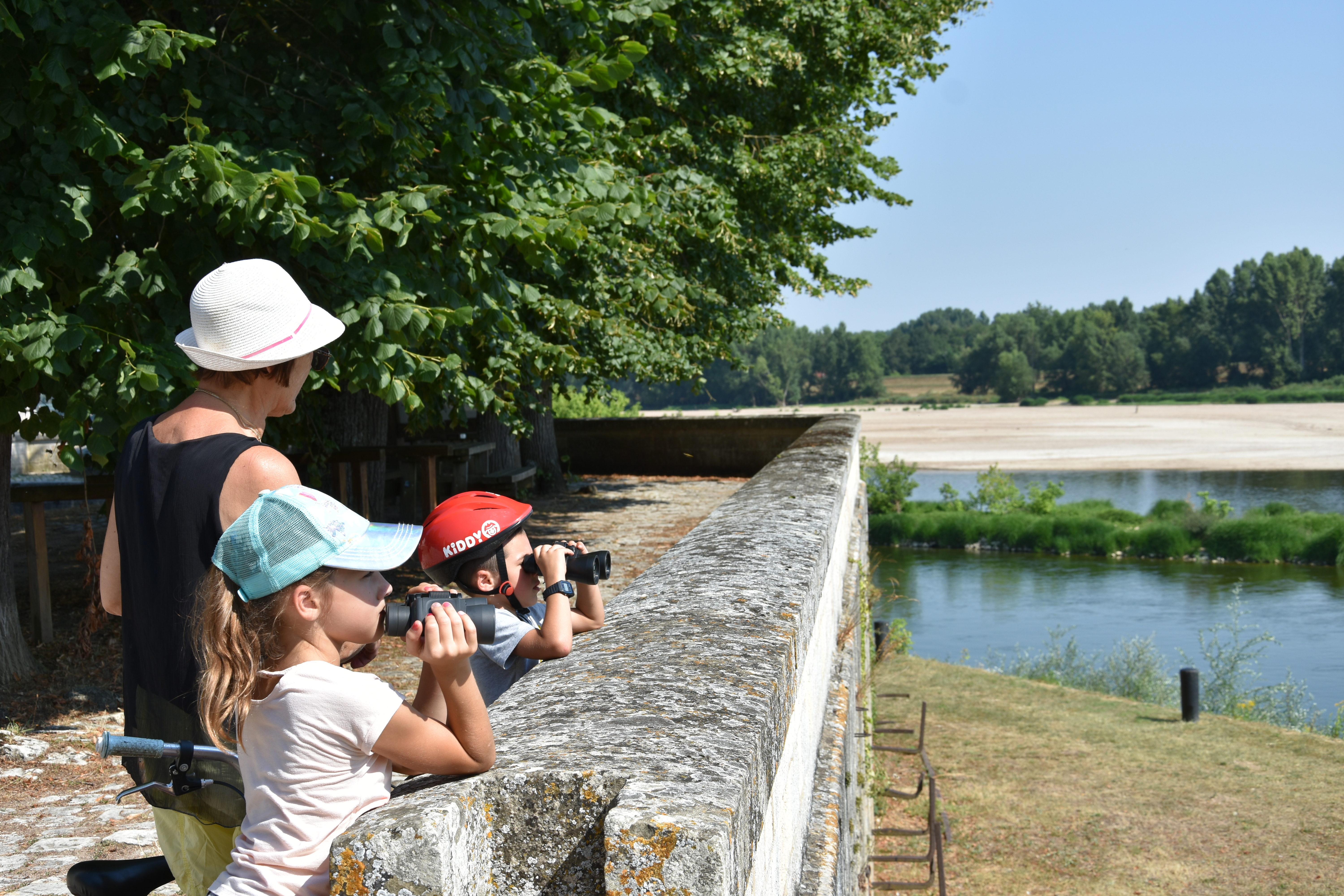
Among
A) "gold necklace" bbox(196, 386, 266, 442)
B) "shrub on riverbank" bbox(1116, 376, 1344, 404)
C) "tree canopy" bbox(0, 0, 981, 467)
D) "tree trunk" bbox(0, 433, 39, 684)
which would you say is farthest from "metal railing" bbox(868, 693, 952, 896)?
"shrub on riverbank" bbox(1116, 376, 1344, 404)

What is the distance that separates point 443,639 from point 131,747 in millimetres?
579

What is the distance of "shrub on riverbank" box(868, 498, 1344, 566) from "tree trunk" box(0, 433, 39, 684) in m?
39.4

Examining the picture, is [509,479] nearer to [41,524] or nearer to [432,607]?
[41,524]

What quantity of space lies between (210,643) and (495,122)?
4402 millimetres

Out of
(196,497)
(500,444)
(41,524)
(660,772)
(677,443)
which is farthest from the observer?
(677,443)

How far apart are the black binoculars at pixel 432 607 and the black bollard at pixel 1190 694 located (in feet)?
56.5

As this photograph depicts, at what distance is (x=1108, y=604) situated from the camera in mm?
32438

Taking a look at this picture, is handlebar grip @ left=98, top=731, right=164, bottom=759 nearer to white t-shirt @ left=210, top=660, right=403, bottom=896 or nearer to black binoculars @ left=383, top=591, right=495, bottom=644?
white t-shirt @ left=210, top=660, right=403, bottom=896

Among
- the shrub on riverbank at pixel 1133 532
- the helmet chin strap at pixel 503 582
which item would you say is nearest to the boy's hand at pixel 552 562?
the helmet chin strap at pixel 503 582

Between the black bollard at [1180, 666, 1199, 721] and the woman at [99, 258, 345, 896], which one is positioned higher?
Result: the woman at [99, 258, 345, 896]

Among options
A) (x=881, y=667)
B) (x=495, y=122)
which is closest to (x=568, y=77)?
(x=495, y=122)

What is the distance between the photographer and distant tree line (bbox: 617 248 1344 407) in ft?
407

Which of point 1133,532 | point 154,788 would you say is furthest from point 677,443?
point 1133,532

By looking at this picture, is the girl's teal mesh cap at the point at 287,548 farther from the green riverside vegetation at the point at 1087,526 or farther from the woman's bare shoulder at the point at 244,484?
the green riverside vegetation at the point at 1087,526
